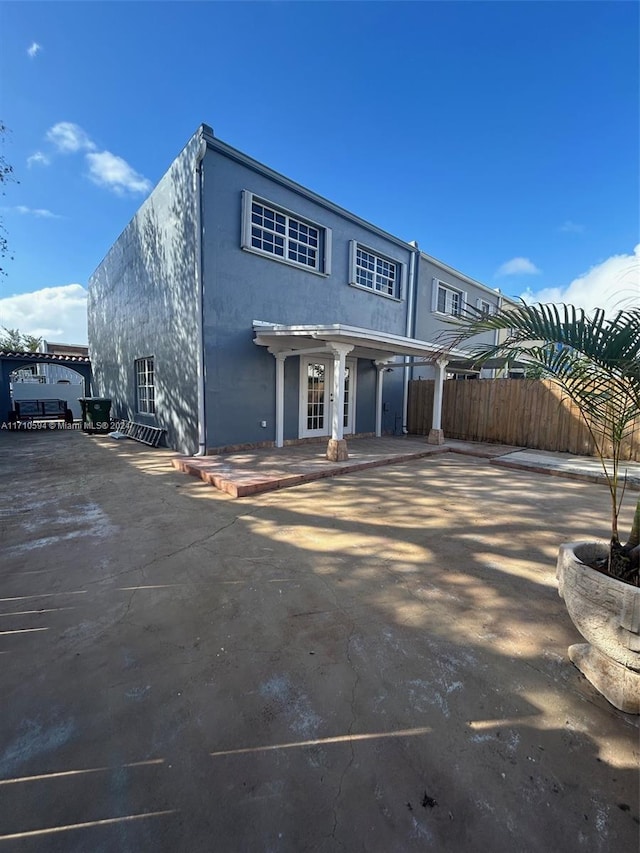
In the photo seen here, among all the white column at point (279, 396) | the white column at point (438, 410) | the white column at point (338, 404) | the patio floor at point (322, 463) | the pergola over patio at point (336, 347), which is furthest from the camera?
the white column at point (438, 410)

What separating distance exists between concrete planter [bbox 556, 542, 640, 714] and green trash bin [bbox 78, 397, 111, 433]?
12986mm

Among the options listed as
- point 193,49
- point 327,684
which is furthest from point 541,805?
point 193,49

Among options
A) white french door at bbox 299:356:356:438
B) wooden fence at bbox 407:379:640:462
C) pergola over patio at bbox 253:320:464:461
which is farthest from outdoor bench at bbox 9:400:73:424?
wooden fence at bbox 407:379:640:462

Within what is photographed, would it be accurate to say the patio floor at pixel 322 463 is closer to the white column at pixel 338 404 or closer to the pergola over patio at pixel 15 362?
the white column at pixel 338 404

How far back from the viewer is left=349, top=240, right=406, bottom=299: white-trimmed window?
394 inches

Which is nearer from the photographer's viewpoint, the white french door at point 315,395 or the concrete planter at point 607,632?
the concrete planter at point 607,632

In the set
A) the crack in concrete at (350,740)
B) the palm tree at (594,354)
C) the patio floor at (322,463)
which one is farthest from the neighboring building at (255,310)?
the crack in concrete at (350,740)

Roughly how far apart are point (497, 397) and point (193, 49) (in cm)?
1022

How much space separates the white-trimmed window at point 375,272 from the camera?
10000 mm

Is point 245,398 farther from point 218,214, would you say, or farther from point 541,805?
point 541,805

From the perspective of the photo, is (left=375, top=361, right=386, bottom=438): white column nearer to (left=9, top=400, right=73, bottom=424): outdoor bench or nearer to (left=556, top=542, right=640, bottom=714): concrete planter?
(left=556, top=542, right=640, bottom=714): concrete planter

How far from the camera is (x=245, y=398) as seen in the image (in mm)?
7859

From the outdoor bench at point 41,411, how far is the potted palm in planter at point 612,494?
17.5 metres

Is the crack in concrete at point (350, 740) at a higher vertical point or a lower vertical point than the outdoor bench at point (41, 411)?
lower
